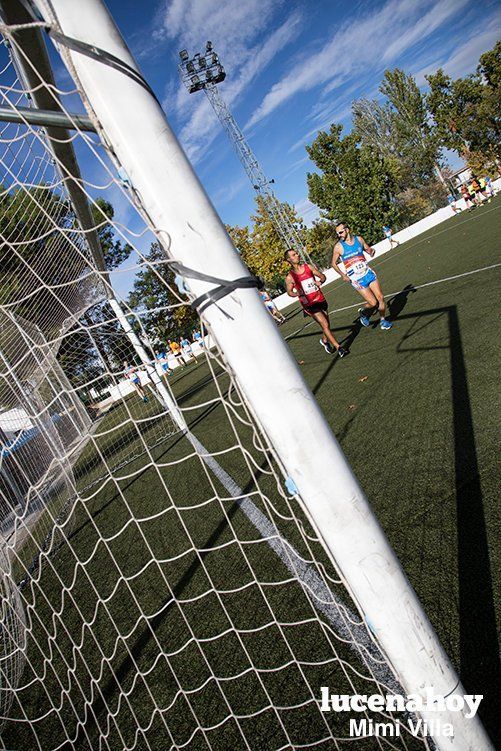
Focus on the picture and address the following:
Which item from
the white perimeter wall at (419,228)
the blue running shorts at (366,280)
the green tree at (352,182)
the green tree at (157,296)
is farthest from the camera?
the green tree at (352,182)

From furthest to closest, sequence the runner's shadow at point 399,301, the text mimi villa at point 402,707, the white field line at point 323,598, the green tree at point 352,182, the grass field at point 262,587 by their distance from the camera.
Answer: the green tree at point 352,182, the runner's shadow at point 399,301, the grass field at point 262,587, the white field line at point 323,598, the text mimi villa at point 402,707

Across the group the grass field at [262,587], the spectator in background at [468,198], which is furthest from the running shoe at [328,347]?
the spectator in background at [468,198]

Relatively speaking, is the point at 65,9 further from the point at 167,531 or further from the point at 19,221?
the point at 167,531

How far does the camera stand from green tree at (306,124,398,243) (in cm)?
3356

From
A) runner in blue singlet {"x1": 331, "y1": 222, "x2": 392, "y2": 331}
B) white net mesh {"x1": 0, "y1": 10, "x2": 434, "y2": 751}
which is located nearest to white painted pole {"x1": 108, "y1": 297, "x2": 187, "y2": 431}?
white net mesh {"x1": 0, "y1": 10, "x2": 434, "y2": 751}

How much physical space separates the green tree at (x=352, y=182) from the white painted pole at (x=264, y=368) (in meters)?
36.3

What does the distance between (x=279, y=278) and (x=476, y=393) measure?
4171 centimetres

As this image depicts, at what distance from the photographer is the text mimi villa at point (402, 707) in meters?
1.22

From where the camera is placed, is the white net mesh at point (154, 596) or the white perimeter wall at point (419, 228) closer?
the white net mesh at point (154, 596)

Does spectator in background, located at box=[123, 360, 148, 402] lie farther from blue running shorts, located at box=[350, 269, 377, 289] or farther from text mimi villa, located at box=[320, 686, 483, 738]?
blue running shorts, located at box=[350, 269, 377, 289]

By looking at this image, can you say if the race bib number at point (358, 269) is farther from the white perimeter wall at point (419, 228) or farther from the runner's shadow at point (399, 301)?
the white perimeter wall at point (419, 228)

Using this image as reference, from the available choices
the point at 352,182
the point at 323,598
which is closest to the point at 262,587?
the point at 323,598

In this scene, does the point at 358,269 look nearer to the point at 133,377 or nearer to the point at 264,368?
the point at 133,377

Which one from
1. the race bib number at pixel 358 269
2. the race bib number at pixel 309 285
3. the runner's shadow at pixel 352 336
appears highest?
the race bib number at pixel 309 285
